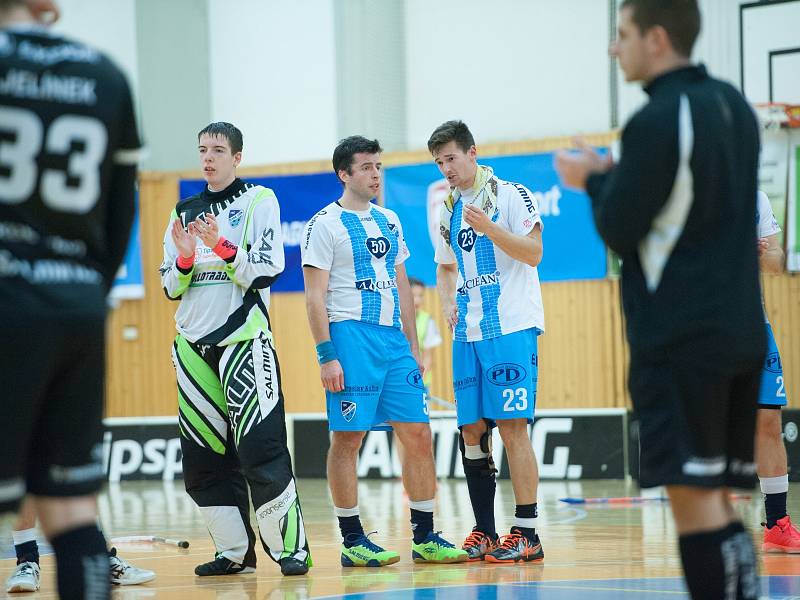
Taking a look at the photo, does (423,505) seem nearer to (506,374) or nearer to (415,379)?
(415,379)

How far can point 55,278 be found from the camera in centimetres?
263

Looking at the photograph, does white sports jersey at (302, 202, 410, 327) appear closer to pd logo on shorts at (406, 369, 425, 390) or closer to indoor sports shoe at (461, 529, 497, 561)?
pd logo on shorts at (406, 369, 425, 390)

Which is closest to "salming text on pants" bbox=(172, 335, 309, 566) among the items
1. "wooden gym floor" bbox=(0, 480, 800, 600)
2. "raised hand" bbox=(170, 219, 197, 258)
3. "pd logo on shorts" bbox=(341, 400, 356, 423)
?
"wooden gym floor" bbox=(0, 480, 800, 600)

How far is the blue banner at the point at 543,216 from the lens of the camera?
42.9ft

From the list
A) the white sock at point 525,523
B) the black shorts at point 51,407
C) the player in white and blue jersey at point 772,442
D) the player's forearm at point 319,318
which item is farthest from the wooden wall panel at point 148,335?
the black shorts at point 51,407

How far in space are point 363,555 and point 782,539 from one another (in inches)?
88.6

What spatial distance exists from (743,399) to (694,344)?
0.92 feet

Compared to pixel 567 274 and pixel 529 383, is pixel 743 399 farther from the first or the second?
pixel 567 274

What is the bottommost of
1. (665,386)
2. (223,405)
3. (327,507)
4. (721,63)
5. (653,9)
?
(327,507)

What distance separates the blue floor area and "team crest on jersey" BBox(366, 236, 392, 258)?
192cm

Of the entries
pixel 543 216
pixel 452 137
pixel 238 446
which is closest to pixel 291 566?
pixel 238 446

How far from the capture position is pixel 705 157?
297 cm

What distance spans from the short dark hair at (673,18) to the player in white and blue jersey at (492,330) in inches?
105

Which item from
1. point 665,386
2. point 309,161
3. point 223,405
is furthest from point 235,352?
point 309,161
